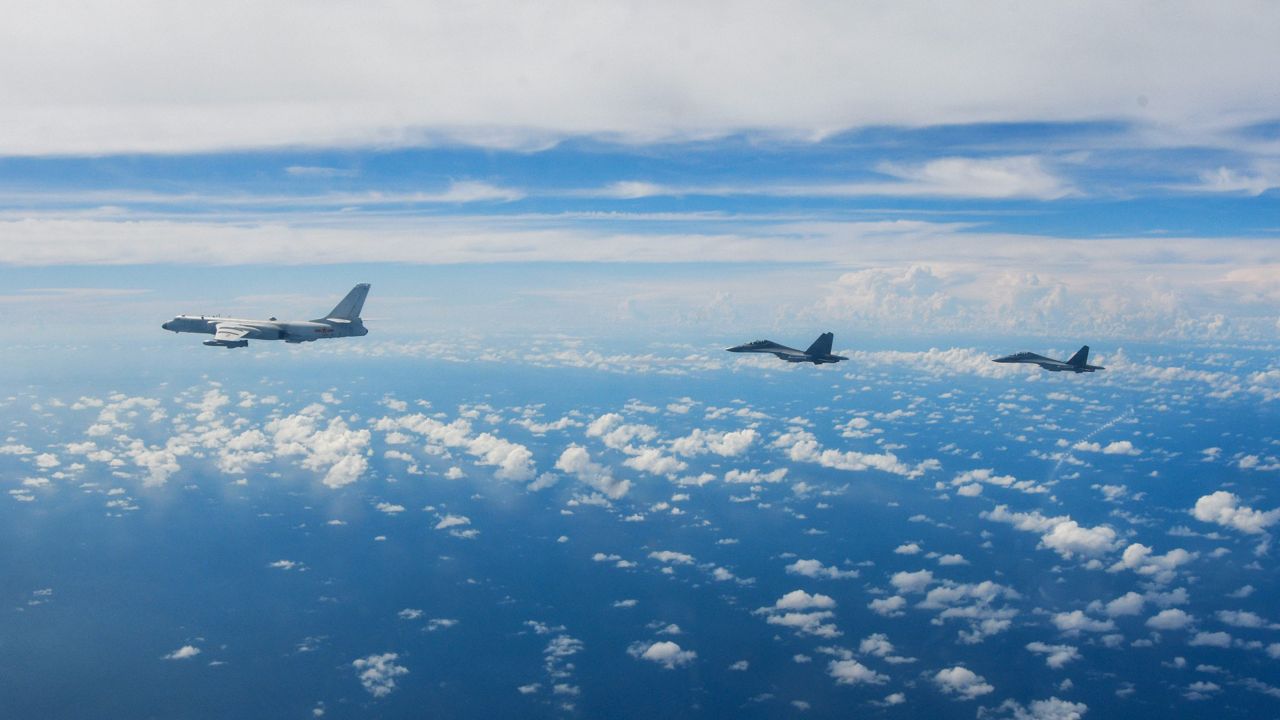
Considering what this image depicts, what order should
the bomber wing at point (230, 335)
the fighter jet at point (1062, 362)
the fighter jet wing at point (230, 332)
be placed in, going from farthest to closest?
the fighter jet at point (1062, 362)
the fighter jet wing at point (230, 332)
the bomber wing at point (230, 335)

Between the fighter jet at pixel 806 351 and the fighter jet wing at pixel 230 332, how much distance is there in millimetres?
42270

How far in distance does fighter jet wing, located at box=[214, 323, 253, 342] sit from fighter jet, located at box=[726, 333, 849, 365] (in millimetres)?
42270

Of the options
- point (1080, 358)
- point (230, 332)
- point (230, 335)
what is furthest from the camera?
point (1080, 358)

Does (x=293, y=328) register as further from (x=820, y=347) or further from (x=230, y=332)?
(x=820, y=347)

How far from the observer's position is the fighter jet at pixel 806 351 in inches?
2302

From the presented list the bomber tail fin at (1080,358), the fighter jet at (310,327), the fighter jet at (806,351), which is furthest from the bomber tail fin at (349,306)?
the bomber tail fin at (1080,358)

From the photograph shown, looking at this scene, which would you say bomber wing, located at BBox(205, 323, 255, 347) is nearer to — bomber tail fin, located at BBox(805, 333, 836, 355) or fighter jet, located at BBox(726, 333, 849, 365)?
fighter jet, located at BBox(726, 333, 849, 365)

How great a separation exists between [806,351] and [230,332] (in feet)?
167

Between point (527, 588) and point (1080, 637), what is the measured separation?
161439 millimetres

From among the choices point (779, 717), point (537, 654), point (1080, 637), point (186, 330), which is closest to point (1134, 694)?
point (1080, 637)

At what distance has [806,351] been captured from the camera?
195ft

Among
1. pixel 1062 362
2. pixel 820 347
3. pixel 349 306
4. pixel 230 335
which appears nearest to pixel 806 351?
pixel 820 347

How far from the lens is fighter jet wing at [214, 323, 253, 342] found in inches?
1801

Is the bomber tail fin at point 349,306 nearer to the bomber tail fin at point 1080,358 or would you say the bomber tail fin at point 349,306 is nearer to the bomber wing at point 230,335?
the bomber wing at point 230,335
